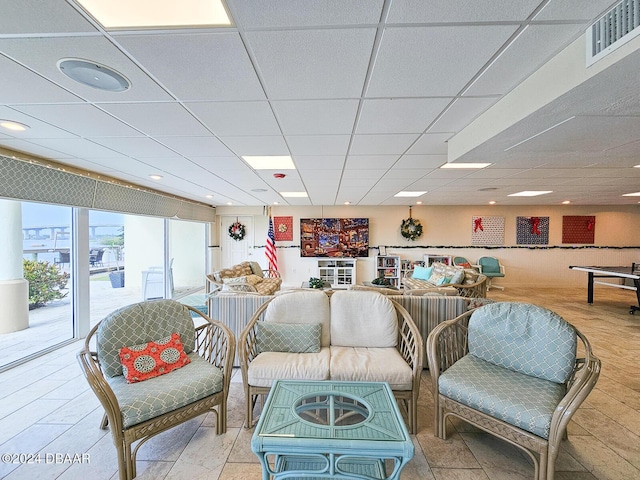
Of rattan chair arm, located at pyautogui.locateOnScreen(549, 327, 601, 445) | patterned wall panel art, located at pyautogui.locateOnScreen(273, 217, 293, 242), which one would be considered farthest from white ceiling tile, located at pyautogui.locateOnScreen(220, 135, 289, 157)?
patterned wall panel art, located at pyautogui.locateOnScreen(273, 217, 293, 242)

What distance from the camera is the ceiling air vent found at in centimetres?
104

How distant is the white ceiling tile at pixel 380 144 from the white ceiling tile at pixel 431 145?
87mm

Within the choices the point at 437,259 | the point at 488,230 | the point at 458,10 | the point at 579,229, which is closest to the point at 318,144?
the point at 458,10

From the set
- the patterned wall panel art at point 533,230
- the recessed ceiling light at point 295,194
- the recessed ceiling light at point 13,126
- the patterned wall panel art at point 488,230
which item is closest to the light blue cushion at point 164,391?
the recessed ceiling light at point 13,126

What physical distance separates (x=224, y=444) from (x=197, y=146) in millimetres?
2607

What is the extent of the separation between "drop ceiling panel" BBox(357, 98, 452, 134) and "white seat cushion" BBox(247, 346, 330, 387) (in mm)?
1938

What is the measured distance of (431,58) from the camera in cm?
134

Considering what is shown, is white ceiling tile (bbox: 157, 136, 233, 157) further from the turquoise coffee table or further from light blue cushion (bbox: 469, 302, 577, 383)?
light blue cushion (bbox: 469, 302, 577, 383)

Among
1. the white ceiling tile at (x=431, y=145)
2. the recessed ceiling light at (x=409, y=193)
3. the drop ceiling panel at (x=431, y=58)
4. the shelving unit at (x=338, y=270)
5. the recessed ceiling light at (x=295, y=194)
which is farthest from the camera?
the shelving unit at (x=338, y=270)

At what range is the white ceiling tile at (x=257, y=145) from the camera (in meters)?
2.42

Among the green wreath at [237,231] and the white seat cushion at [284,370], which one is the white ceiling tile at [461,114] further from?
the green wreath at [237,231]

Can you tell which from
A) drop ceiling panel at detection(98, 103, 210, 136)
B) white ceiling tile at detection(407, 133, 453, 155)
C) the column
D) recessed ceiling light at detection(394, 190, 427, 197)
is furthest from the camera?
recessed ceiling light at detection(394, 190, 427, 197)

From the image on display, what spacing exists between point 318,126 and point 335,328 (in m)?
1.78

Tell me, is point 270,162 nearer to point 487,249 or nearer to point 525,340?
point 525,340
